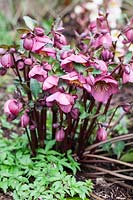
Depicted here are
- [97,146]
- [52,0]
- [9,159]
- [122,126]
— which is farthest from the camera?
[52,0]

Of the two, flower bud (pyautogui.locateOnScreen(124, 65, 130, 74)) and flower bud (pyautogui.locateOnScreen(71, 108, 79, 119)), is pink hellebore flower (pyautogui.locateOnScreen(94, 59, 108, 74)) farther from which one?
flower bud (pyautogui.locateOnScreen(71, 108, 79, 119))

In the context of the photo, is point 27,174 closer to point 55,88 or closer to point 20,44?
point 55,88

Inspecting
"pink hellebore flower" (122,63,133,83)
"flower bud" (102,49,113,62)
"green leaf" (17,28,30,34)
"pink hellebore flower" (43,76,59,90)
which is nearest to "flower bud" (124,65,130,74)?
"pink hellebore flower" (122,63,133,83)

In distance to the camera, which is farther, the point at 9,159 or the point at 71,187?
the point at 9,159

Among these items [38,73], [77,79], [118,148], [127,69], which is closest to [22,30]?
[38,73]

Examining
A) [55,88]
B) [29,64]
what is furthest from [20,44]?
[55,88]

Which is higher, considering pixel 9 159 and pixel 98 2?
pixel 98 2
